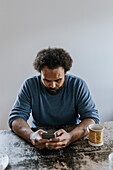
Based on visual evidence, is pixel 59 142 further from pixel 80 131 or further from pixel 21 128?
pixel 21 128

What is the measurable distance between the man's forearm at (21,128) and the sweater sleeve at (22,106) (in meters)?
0.04

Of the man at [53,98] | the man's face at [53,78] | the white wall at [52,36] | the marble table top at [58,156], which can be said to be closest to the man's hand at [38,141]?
the marble table top at [58,156]

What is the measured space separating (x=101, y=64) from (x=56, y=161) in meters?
1.68

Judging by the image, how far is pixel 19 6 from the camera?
2135 mm

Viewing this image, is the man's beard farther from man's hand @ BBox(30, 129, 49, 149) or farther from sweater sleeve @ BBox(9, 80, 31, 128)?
man's hand @ BBox(30, 129, 49, 149)

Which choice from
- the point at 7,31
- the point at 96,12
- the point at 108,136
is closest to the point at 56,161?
the point at 108,136

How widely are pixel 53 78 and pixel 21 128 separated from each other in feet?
1.39

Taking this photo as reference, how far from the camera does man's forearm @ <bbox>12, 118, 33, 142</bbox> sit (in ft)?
4.25

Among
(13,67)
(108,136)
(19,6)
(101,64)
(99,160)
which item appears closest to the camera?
(99,160)

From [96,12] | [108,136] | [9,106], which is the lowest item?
[9,106]

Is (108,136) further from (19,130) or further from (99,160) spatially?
(19,130)

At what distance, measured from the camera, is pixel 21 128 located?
1.36 m

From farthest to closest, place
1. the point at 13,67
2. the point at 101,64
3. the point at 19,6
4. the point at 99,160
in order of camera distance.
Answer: the point at 101,64 < the point at 13,67 < the point at 19,6 < the point at 99,160

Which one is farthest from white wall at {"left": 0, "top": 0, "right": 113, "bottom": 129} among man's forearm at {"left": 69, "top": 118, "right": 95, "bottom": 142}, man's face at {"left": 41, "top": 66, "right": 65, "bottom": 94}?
man's forearm at {"left": 69, "top": 118, "right": 95, "bottom": 142}
